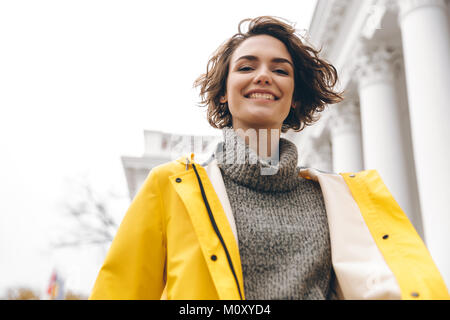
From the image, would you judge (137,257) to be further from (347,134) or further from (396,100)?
(347,134)

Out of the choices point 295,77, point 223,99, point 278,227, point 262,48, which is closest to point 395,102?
point 295,77

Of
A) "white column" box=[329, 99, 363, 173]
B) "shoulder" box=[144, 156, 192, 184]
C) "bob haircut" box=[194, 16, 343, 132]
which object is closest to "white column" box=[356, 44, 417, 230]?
"white column" box=[329, 99, 363, 173]

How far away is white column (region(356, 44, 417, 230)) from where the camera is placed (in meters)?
9.92

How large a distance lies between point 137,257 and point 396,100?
10.7 meters

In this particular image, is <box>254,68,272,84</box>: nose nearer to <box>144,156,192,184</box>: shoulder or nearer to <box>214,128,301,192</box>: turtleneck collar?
<box>214,128,301,192</box>: turtleneck collar

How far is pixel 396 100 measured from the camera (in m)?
11.0

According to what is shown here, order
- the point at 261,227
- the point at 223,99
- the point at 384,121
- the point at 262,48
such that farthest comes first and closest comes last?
1. the point at 384,121
2. the point at 223,99
3. the point at 262,48
4. the point at 261,227

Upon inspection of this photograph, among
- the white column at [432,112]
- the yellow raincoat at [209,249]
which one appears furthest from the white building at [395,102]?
the yellow raincoat at [209,249]

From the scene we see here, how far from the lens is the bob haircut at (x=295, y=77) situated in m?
2.35

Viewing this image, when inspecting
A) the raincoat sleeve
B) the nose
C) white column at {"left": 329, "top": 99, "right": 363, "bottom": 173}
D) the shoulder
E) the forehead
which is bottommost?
→ the raincoat sleeve

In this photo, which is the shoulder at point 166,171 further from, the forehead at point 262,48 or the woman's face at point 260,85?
the forehead at point 262,48

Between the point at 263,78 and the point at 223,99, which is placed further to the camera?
the point at 223,99
